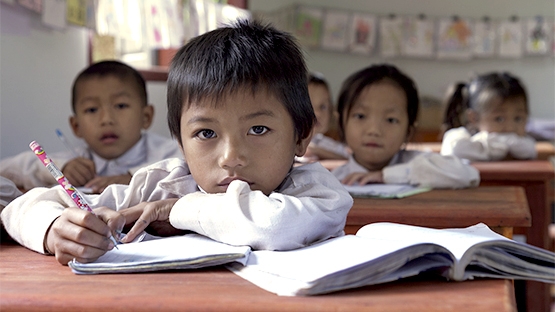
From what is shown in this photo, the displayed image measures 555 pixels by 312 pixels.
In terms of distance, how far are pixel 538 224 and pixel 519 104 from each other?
1160 millimetres

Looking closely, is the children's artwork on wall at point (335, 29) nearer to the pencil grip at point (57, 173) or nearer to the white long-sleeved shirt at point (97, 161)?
the white long-sleeved shirt at point (97, 161)

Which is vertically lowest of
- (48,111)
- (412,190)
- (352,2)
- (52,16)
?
(412,190)

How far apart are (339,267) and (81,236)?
0.35m

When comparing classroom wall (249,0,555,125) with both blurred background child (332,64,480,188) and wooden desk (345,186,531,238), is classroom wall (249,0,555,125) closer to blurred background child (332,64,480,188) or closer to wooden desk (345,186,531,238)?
blurred background child (332,64,480,188)

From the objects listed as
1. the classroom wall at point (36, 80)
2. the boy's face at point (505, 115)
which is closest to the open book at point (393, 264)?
the classroom wall at point (36, 80)

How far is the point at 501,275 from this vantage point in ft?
2.65

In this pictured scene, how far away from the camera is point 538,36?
5.84 metres

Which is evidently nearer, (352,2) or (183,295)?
(183,295)

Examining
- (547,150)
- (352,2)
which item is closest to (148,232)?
(547,150)

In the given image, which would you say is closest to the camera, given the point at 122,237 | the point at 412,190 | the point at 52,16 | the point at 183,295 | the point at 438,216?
the point at 183,295

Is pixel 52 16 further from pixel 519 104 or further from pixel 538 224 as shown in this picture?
pixel 519 104

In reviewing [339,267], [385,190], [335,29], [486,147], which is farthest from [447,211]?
[335,29]

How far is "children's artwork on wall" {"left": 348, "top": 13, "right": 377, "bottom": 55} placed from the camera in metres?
6.00

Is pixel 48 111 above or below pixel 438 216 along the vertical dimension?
above
